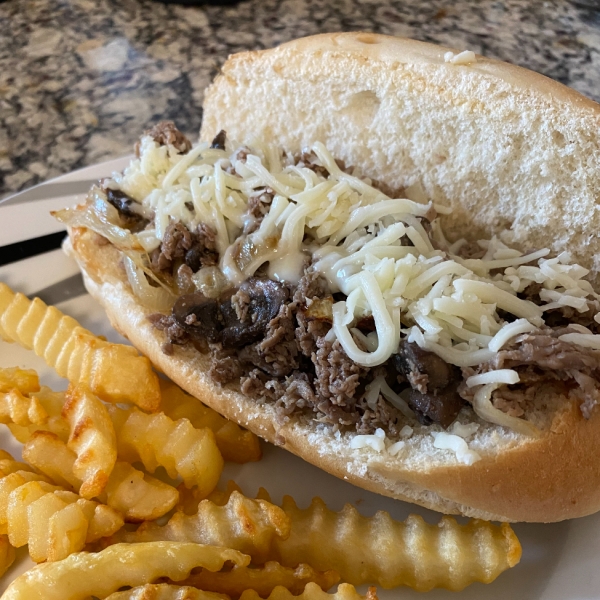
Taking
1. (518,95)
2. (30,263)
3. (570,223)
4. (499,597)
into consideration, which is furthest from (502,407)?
(30,263)

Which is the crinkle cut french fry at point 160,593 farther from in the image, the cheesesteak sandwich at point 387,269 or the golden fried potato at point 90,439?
the cheesesteak sandwich at point 387,269

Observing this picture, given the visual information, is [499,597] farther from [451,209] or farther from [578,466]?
[451,209]

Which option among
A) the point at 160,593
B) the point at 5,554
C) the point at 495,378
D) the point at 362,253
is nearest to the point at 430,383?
the point at 495,378

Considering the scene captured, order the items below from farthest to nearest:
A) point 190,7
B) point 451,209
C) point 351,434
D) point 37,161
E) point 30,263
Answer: point 190,7 → point 37,161 → point 30,263 → point 451,209 → point 351,434

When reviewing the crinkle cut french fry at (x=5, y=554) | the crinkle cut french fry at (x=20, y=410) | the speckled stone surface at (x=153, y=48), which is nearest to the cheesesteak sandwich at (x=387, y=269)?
the crinkle cut french fry at (x=20, y=410)

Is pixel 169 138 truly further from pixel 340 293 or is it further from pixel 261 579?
pixel 261 579

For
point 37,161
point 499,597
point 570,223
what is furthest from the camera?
point 37,161

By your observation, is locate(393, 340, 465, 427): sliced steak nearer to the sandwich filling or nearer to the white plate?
the sandwich filling
